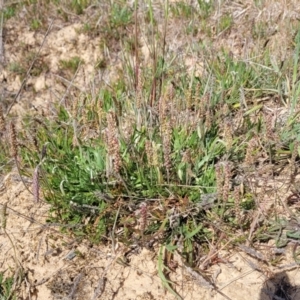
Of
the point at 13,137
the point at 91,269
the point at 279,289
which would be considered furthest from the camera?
the point at 91,269

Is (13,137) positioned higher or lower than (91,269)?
higher

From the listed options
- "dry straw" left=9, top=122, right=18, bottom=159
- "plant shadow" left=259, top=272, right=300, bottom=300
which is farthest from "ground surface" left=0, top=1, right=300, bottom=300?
"dry straw" left=9, top=122, right=18, bottom=159

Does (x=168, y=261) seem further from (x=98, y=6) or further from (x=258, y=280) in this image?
(x=98, y=6)

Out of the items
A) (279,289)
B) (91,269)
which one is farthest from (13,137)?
(279,289)

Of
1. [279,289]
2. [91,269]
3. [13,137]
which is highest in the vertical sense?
[13,137]

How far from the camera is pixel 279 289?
215 cm

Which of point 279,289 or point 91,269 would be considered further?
point 91,269

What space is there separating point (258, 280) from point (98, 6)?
313cm

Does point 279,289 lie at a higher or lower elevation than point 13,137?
lower

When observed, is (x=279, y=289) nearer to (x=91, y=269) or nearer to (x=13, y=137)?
(x=91, y=269)

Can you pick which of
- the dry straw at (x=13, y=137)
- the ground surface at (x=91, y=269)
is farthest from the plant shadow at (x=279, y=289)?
the dry straw at (x=13, y=137)

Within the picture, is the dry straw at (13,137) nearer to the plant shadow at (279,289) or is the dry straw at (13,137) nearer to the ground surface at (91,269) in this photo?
the ground surface at (91,269)

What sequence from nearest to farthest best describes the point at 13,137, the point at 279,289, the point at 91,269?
the point at 13,137
the point at 279,289
the point at 91,269

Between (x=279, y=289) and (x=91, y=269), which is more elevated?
(x=279, y=289)
